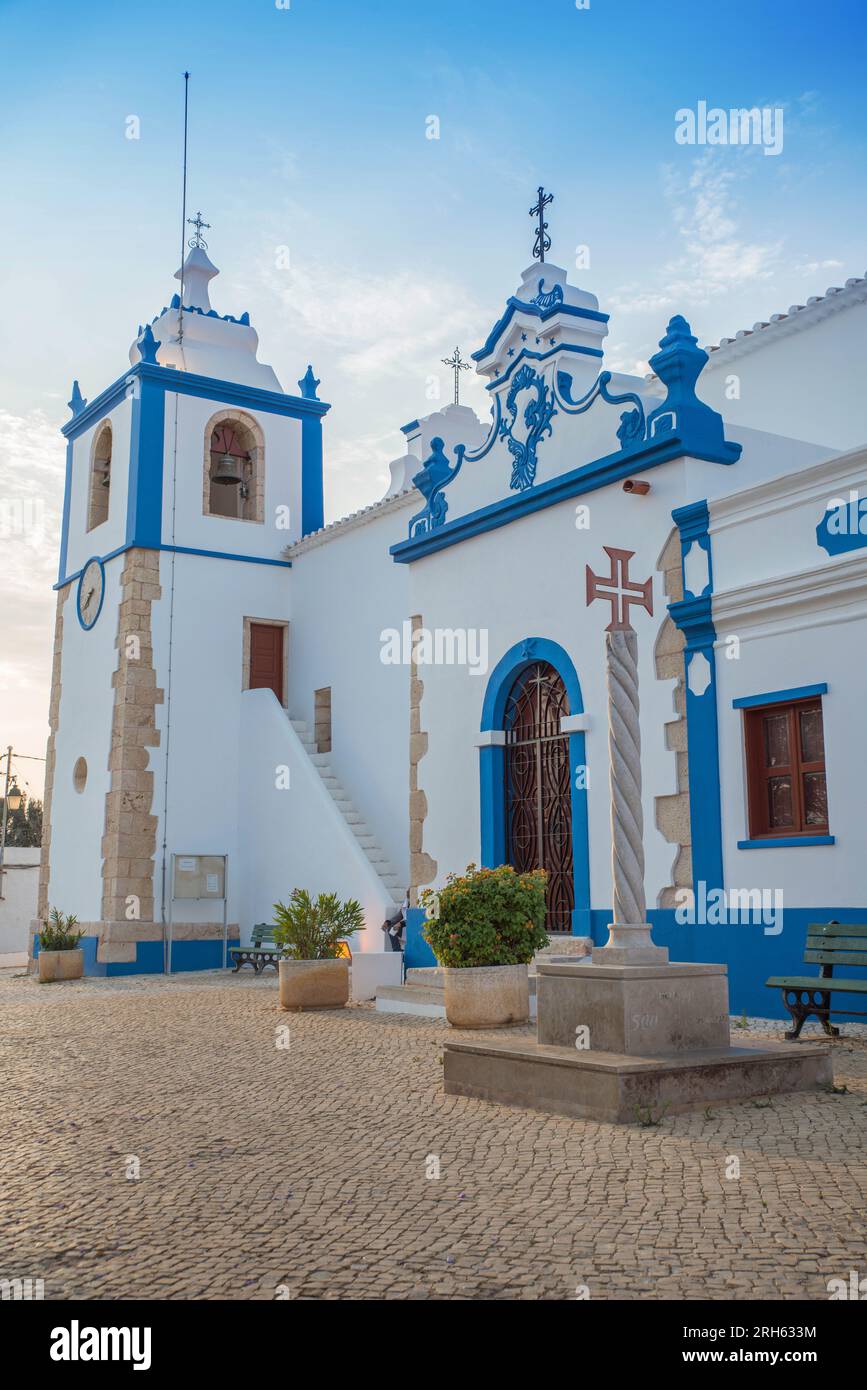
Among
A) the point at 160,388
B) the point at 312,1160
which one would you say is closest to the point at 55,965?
the point at 160,388

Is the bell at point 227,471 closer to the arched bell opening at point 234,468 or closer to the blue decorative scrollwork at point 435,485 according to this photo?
the arched bell opening at point 234,468

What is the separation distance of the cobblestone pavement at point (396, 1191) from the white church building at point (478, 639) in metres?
2.72

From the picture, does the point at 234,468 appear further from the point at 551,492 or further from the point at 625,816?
the point at 625,816

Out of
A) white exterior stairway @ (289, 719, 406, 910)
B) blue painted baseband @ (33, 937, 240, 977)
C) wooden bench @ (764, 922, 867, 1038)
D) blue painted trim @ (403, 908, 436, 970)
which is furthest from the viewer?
blue painted baseband @ (33, 937, 240, 977)

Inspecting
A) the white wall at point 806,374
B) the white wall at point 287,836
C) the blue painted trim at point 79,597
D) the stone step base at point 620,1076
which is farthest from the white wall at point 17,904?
the stone step base at point 620,1076

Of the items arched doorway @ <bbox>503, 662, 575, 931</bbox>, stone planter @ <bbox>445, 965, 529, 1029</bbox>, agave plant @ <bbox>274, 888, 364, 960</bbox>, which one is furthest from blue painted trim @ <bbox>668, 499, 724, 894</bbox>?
agave plant @ <bbox>274, 888, 364, 960</bbox>

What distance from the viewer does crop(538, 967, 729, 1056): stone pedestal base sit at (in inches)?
242

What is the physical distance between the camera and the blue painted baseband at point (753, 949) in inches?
351

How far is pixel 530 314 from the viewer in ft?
41.3

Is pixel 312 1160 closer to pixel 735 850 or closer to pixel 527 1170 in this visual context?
pixel 527 1170

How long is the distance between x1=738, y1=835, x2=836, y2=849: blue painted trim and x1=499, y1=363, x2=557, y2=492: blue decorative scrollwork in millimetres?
4604

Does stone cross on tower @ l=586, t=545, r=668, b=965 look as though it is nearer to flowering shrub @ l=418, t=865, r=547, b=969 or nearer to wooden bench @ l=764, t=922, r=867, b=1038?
wooden bench @ l=764, t=922, r=867, b=1038
